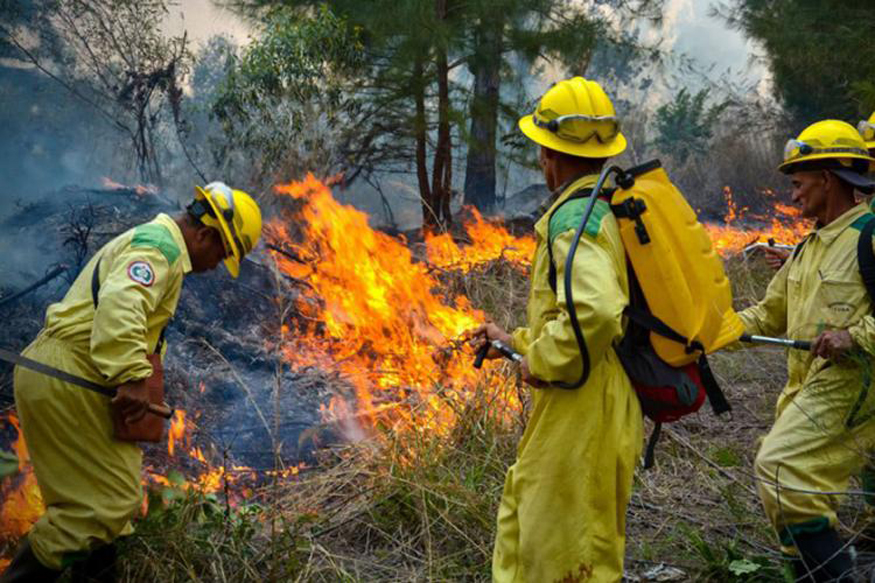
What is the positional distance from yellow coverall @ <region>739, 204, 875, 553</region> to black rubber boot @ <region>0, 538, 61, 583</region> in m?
2.92

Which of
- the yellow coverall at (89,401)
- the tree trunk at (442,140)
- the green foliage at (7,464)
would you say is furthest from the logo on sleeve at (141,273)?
the tree trunk at (442,140)

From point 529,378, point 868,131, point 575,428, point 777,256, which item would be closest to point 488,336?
point 529,378

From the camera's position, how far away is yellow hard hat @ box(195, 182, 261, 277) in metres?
3.54

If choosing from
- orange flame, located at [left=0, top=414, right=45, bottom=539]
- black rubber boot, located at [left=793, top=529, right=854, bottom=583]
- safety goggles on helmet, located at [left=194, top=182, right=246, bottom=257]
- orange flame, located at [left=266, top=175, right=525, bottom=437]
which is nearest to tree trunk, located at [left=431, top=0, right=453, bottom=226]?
orange flame, located at [left=266, top=175, right=525, bottom=437]

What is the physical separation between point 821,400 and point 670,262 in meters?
1.24

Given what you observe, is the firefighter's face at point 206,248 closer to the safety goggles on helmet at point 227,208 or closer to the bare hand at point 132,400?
the safety goggles on helmet at point 227,208

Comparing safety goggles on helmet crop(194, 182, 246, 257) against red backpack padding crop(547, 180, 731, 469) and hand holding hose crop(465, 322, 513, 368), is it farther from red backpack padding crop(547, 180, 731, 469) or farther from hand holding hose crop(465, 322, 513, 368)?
red backpack padding crop(547, 180, 731, 469)

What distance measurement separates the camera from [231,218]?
360cm

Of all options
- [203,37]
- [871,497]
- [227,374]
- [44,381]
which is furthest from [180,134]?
[871,497]

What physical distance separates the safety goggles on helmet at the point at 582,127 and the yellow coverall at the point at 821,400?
4.13 ft

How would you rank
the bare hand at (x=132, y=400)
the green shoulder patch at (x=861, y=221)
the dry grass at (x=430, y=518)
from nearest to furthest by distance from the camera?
the bare hand at (x=132, y=400), the green shoulder patch at (x=861, y=221), the dry grass at (x=430, y=518)

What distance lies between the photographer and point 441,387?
16.9 feet

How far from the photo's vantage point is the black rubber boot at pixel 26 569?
121 inches

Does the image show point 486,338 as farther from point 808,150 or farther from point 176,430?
point 176,430
